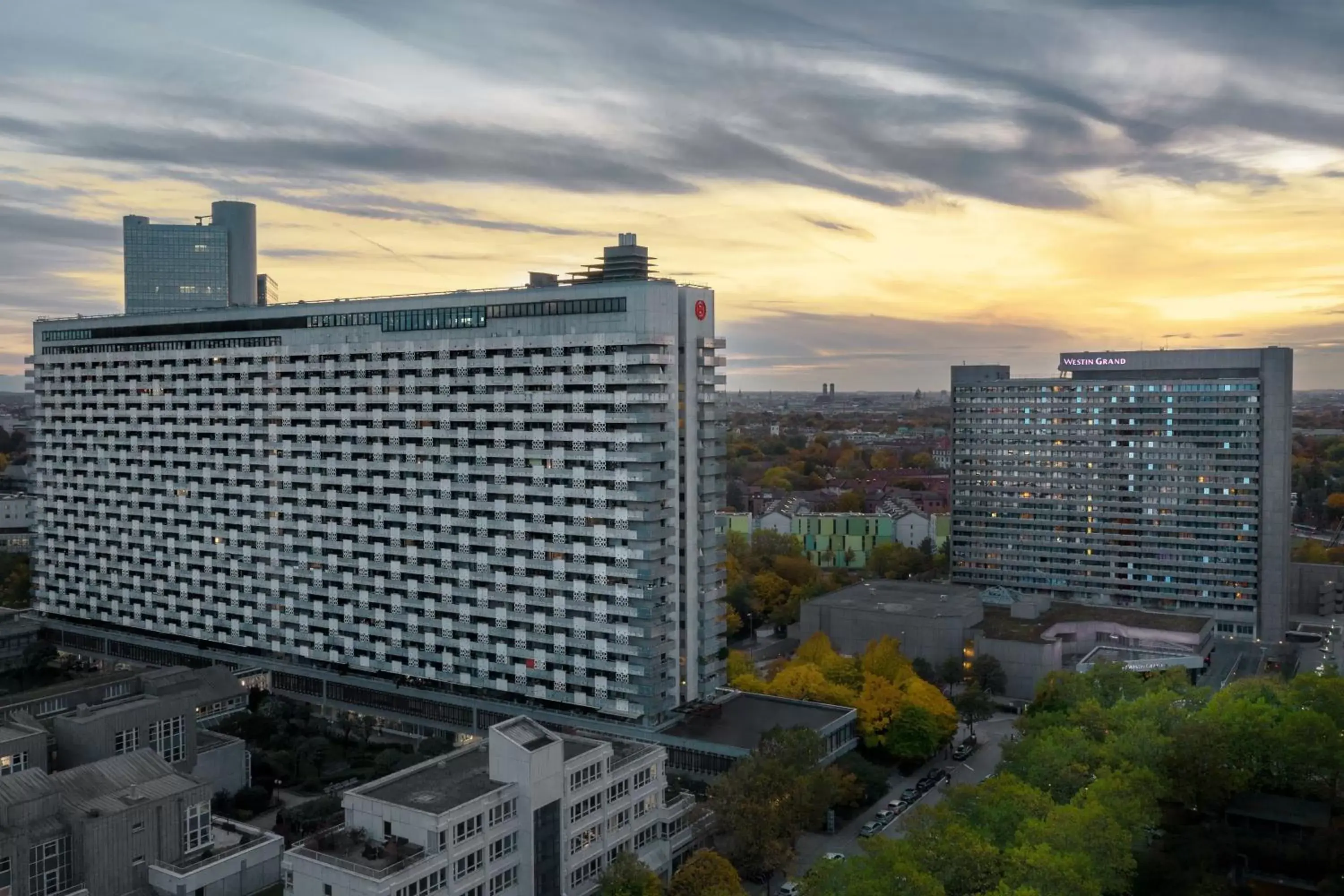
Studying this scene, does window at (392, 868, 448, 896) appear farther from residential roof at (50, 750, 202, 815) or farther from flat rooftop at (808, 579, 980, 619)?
flat rooftop at (808, 579, 980, 619)

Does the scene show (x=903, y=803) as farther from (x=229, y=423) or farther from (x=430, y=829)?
(x=229, y=423)

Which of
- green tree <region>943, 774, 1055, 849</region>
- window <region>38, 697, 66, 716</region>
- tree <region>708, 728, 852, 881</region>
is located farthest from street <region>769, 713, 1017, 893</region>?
window <region>38, 697, 66, 716</region>

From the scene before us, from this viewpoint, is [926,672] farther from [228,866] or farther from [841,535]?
[841,535]

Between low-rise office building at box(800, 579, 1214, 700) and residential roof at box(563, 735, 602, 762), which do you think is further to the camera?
low-rise office building at box(800, 579, 1214, 700)

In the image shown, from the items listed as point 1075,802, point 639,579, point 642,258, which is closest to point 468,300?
point 642,258

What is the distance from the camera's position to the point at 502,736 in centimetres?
5669

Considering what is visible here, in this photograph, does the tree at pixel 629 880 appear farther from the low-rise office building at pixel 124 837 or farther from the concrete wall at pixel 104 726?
the concrete wall at pixel 104 726

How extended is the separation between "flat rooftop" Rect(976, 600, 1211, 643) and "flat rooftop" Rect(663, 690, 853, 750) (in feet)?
99.3

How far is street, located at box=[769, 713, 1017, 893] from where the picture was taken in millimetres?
69188

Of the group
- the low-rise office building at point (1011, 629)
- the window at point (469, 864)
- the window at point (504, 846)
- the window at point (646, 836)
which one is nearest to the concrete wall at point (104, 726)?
the window at point (469, 864)

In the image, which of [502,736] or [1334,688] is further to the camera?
[1334,688]

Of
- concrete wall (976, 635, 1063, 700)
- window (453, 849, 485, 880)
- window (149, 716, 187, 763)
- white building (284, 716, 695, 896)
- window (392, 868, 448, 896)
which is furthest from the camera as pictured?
concrete wall (976, 635, 1063, 700)

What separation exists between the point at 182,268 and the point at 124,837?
140m

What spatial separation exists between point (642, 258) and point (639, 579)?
26225 millimetres
